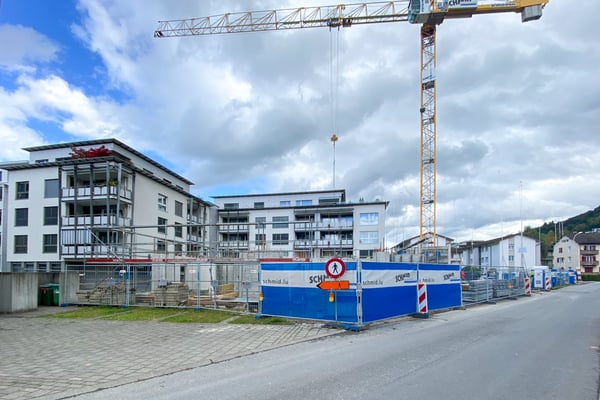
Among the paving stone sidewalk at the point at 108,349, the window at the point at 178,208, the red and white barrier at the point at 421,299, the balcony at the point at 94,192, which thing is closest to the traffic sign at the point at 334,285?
the paving stone sidewalk at the point at 108,349

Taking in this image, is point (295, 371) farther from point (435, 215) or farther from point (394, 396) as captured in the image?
point (435, 215)

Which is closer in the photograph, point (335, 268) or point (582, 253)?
point (335, 268)

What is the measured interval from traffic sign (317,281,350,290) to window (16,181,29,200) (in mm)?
39637

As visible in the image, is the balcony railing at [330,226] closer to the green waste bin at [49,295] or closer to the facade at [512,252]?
the facade at [512,252]

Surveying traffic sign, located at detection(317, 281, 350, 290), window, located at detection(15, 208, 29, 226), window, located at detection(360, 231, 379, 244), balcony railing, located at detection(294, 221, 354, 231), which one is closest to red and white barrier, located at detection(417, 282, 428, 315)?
traffic sign, located at detection(317, 281, 350, 290)

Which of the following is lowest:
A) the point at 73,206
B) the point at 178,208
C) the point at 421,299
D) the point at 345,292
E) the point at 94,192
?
the point at 421,299

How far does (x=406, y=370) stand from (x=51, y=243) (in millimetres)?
40527

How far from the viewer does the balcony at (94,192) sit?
1433 inches

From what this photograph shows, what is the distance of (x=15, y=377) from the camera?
7.15 meters

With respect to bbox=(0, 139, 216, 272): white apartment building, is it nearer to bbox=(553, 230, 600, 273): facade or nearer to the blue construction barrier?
the blue construction barrier

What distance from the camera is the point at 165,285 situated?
17.4 metres

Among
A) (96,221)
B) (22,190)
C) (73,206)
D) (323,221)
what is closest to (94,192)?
(96,221)

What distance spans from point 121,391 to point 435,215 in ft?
185

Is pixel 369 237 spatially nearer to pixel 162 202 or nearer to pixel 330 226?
pixel 330 226
